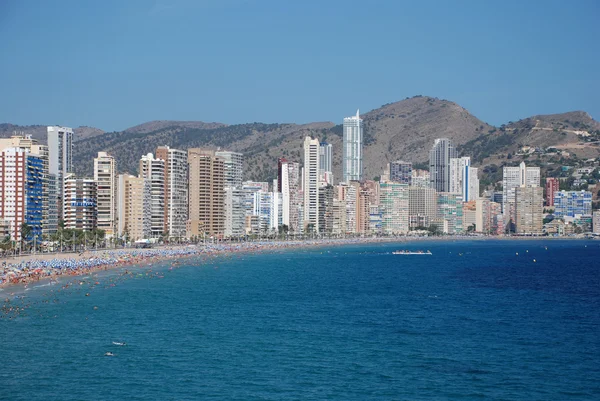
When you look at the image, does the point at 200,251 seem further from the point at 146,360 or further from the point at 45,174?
the point at 146,360

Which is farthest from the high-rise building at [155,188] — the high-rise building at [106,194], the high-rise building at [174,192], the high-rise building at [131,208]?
the high-rise building at [106,194]

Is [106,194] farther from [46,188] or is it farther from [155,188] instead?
[46,188]

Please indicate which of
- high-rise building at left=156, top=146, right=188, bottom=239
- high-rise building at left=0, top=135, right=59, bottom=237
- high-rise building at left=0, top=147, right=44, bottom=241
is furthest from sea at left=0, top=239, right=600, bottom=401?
high-rise building at left=156, top=146, right=188, bottom=239

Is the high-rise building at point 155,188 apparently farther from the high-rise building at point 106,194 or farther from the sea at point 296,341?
the sea at point 296,341

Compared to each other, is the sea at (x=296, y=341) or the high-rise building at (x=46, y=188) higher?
the high-rise building at (x=46, y=188)

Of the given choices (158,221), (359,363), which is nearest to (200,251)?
(158,221)

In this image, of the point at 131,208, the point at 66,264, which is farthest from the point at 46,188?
the point at 66,264
